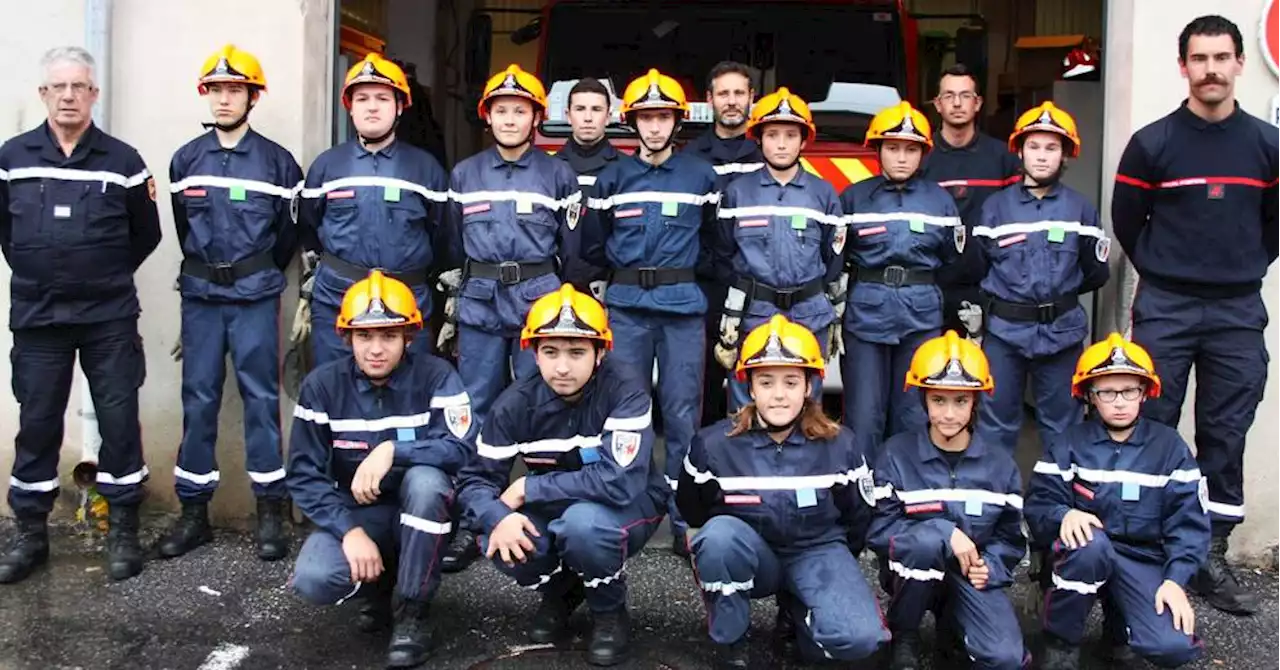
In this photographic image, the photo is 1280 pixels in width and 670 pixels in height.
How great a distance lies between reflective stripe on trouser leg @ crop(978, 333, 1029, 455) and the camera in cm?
545

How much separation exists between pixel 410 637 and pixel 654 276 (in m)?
1.96

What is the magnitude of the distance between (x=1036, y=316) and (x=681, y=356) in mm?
1538

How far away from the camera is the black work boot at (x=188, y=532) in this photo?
18.3ft

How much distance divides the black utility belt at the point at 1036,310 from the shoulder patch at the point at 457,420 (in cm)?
239

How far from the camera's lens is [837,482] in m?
4.32

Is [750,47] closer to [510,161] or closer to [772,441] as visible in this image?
[510,161]

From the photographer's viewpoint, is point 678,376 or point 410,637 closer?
point 410,637

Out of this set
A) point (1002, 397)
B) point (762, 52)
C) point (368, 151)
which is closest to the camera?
point (1002, 397)

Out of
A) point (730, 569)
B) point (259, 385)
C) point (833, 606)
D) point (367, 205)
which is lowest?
point (833, 606)

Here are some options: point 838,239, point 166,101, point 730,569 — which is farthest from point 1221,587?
point 166,101

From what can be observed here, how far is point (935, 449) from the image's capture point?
4.45 metres

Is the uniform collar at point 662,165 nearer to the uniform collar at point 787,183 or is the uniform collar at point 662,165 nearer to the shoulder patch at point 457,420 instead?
the uniform collar at point 787,183

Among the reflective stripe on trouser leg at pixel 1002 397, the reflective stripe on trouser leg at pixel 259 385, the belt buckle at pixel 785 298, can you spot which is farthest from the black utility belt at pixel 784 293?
the reflective stripe on trouser leg at pixel 259 385

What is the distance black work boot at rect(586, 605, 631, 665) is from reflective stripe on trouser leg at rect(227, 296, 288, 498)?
1943mm
